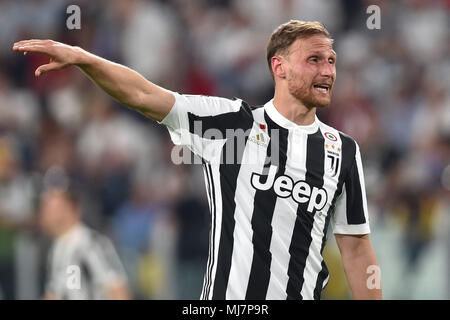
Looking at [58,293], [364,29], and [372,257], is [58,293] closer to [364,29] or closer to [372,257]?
[372,257]

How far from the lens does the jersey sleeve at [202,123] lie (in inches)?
162

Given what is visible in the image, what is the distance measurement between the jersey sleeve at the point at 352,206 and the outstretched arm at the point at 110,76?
0.99m

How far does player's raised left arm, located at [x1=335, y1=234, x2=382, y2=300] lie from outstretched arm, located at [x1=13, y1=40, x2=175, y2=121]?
3.92ft

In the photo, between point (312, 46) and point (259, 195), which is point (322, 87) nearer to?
point (312, 46)

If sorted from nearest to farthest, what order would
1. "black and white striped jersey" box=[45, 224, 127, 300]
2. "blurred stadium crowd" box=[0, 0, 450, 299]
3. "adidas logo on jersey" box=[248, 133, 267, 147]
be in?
1. "adidas logo on jersey" box=[248, 133, 267, 147]
2. "black and white striped jersey" box=[45, 224, 127, 300]
3. "blurred stadium crowd" box=[0, 0, 450, 299]

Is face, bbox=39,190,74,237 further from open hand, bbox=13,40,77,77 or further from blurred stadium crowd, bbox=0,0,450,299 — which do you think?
open hand, bbox=13,40,77,77

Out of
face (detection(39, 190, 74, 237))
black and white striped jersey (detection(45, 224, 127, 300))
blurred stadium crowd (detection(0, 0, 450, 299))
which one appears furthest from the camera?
blurred stadium crowd (detection(0, 0, 450, 299))

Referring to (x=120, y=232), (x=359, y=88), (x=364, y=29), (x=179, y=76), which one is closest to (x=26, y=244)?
(x=120, y=232)

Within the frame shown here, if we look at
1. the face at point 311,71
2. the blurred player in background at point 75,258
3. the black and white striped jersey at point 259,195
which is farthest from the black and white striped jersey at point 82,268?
the face at point 311,71

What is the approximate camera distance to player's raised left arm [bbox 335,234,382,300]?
14.5 feet

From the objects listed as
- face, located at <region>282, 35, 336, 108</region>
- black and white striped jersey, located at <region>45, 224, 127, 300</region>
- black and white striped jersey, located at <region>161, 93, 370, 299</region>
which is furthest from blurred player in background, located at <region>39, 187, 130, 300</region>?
face, located at <region>282, 35, 336, 108</region>

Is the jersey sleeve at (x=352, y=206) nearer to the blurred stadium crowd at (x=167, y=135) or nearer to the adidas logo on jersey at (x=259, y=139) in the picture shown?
the adidas logo on jersey at (x=259, y=139)

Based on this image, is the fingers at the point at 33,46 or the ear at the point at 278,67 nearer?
the fingers at the point at 33,46

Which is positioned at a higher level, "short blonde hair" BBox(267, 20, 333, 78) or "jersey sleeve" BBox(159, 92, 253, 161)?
"short blonde hair" BBox(267, 20, 333, 78)
